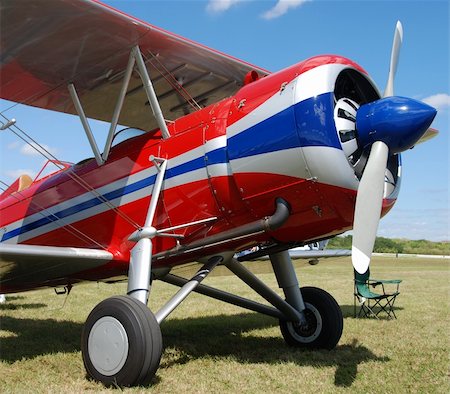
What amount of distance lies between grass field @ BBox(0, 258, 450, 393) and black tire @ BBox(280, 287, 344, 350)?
0.58ft

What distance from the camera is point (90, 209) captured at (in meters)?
6.12

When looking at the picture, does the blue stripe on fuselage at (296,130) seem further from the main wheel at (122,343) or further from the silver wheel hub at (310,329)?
the silver wheel hub at (310,329)

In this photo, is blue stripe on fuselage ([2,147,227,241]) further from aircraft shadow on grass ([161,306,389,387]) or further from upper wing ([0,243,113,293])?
aircraft shadow on grass ([161,306,389,387])

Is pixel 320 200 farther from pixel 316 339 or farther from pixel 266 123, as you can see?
pixel 316 339

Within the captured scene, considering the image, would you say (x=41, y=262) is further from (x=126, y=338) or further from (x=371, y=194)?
(x=371, y=194)

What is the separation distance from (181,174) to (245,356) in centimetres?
218

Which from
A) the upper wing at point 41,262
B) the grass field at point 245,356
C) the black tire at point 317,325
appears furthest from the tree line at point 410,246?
the upper wing at point 41,262

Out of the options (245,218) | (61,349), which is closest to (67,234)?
(61,349)

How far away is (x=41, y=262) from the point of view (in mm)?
5555

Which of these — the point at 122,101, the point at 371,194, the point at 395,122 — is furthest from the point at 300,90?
the point at 122,101

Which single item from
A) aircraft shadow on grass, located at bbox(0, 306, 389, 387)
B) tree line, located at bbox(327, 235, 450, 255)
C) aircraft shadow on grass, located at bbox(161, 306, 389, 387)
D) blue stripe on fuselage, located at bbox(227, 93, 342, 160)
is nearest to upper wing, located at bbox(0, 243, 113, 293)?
aircraft shadow on grass, located at bbox(0, 306, 389, 387)

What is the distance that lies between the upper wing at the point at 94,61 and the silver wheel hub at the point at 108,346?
3089 mm

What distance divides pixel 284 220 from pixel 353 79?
4.89 ft

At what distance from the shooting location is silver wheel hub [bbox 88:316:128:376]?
13.8ft
